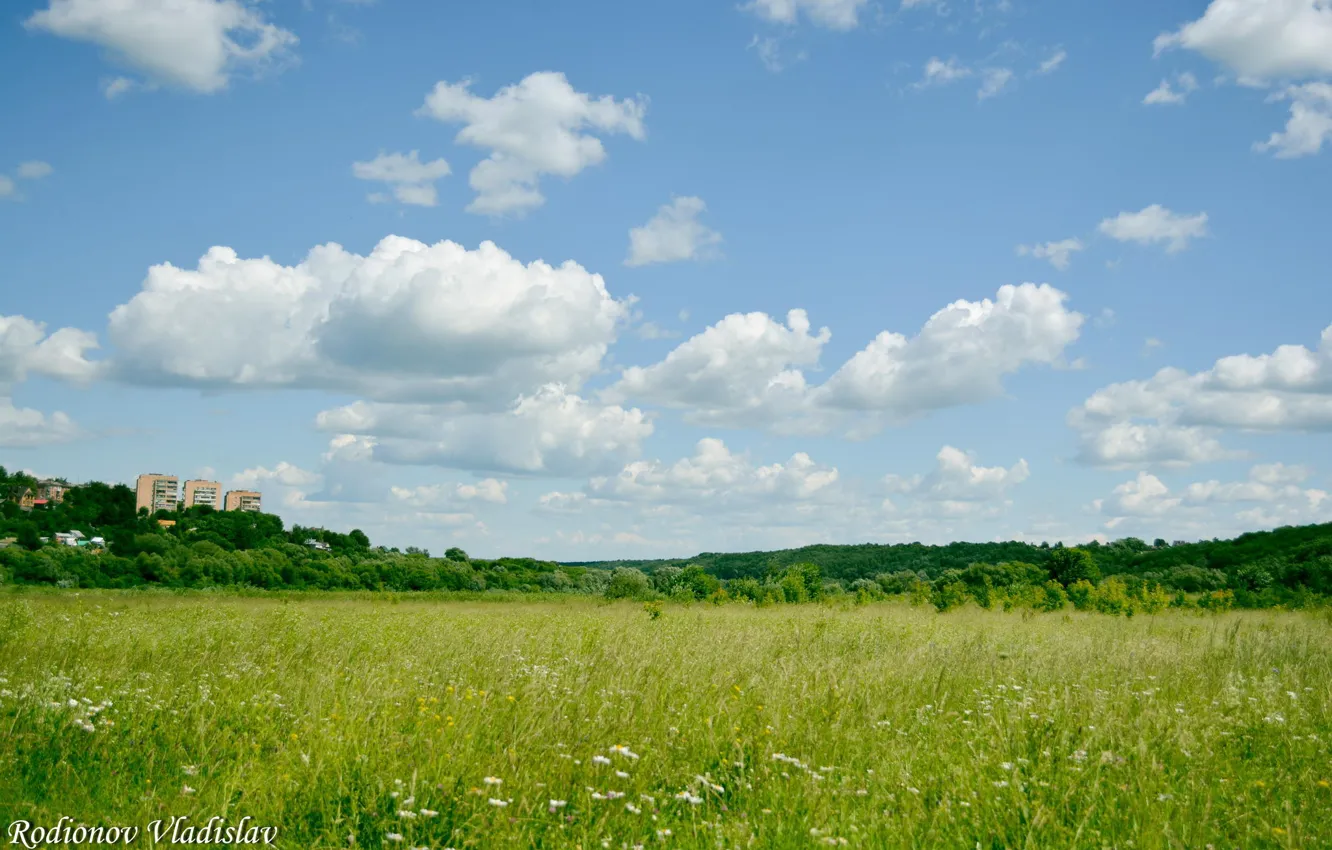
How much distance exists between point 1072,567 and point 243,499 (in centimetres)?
15144

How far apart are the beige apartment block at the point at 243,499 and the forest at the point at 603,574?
76825 millimetres

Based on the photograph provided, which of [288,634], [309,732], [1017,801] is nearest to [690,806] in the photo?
[1017,801]

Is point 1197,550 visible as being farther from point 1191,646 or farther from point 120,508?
point 120,508

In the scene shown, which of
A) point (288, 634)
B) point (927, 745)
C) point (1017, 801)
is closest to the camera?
point (1017, 801)

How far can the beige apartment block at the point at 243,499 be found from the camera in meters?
150

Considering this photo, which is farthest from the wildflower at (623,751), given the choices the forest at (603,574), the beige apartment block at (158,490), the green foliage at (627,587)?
the beige apartment block at (158,490)

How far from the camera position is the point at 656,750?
5312mm

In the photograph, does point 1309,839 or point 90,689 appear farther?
point 90,689

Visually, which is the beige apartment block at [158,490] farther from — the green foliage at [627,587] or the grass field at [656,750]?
the grass field at [656,750]

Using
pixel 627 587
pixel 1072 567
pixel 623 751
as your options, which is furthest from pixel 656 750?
pixel 1072 567

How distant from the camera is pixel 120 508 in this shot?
194ft

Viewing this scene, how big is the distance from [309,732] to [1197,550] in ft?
230

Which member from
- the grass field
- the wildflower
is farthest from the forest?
the wildflower

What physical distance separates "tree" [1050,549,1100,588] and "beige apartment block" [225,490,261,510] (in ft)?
477
